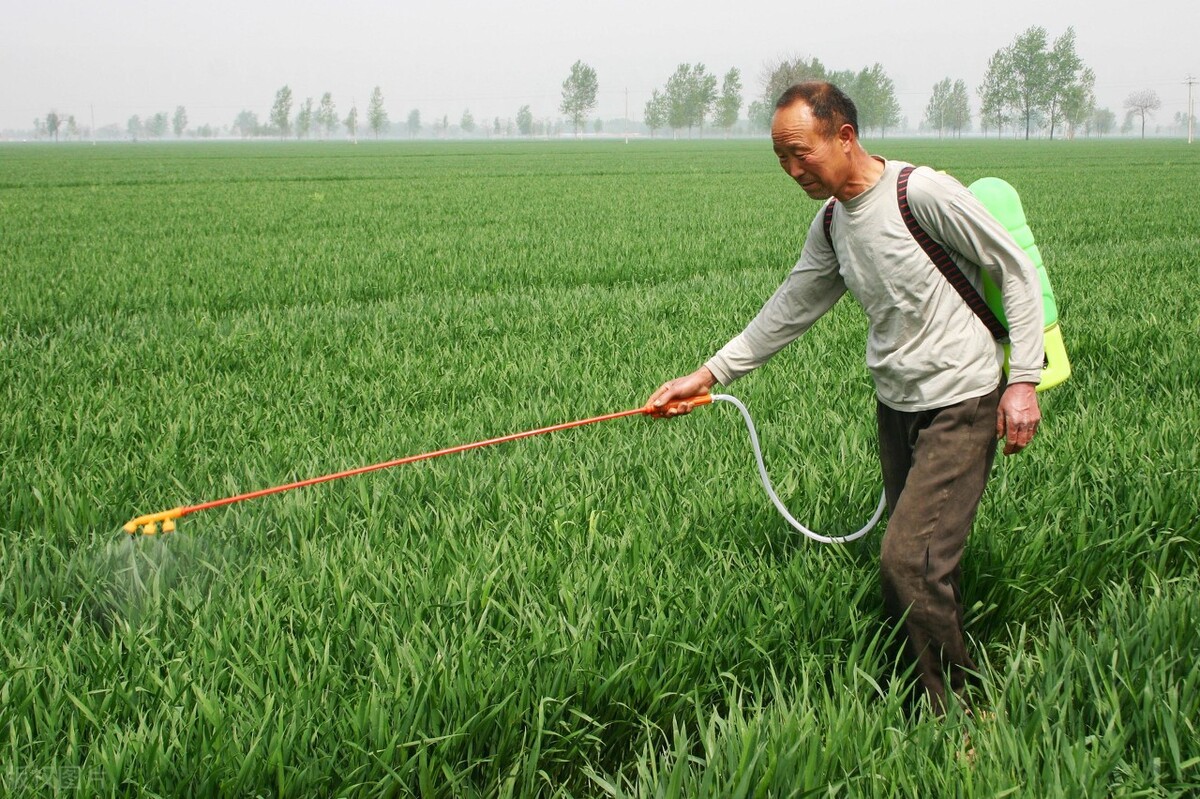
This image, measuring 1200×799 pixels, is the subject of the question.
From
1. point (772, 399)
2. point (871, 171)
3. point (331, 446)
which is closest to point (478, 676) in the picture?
point (871, 171)

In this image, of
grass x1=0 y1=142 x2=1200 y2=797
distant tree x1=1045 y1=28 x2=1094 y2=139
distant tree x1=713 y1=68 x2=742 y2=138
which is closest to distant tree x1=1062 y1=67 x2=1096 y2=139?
distant tree x1=1045 y1=28 x2=1094 y2=139

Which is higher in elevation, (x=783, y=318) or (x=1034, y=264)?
(x=1034, y=264)

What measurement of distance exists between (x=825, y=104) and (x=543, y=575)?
1472mm

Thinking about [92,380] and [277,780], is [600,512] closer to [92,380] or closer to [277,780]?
[277,780]

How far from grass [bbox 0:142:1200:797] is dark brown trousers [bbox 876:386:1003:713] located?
0.15 metres

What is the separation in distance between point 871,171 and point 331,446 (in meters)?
2.63

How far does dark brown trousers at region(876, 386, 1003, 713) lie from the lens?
237 centimetres

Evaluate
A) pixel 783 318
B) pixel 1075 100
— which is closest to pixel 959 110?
pixel 1075 100

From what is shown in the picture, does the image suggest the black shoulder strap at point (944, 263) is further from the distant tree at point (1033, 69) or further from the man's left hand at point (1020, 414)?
the distant tree at point (1033, 69)

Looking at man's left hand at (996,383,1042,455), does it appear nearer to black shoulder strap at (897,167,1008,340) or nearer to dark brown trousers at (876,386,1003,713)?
dark brown trousers at (876,386,1003,713)

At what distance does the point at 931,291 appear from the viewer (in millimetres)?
2383

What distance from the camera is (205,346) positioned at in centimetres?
638

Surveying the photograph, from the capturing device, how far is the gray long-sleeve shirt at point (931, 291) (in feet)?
7.50

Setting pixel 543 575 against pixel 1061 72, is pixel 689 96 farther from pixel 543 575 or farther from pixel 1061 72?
pixel 543 575
